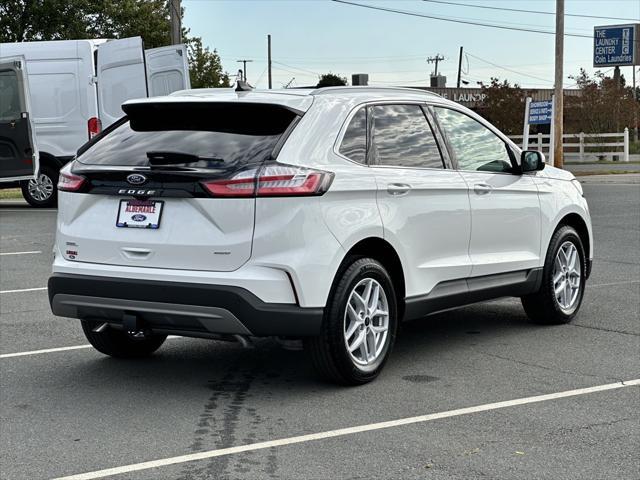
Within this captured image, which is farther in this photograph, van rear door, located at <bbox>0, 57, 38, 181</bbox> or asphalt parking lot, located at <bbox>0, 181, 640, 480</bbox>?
van rear door, located at <bbox>0, 57, 38, 181</bbox>

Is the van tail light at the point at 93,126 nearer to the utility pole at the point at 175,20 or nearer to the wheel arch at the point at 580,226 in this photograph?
the utility pole at the point at 175,20

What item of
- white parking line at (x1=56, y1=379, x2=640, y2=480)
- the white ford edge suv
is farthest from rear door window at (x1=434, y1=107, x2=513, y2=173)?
white parking line at (x1=56, y1=379, x2=640, y2=480)

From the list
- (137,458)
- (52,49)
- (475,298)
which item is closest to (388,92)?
(475,298)

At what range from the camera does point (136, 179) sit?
233 inches

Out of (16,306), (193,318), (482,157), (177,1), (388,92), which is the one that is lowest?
(16,306)

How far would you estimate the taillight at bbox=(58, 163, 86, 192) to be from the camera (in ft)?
20.3

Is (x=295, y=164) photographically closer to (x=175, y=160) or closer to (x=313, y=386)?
(x=175, y=160)

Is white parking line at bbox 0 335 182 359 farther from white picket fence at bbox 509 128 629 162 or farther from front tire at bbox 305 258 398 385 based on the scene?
white picket fence at bbox 509 128 629 162

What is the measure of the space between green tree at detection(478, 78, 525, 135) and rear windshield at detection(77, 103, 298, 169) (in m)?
47.0

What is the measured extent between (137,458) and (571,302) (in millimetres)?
4482

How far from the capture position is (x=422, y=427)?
5344mm

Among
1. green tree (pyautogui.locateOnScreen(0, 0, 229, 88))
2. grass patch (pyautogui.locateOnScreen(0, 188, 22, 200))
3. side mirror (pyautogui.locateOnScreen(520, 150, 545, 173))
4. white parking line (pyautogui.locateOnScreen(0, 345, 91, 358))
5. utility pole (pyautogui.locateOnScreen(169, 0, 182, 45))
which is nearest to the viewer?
white parking line (pyautogui.locateOnScreen(0, 345, 91, 358))

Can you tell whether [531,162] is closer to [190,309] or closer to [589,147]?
[190,309]

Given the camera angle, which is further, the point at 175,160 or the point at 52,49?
the point at 52,49
